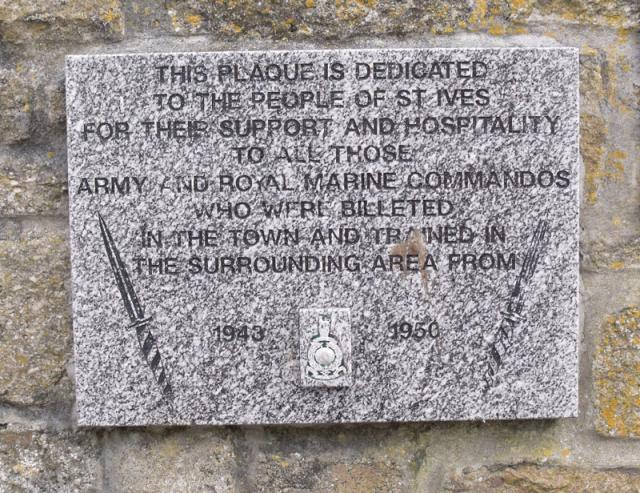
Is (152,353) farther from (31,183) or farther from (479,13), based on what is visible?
(479,13)

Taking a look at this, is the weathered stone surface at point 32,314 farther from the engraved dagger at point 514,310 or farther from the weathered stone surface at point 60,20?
the engraved dagger at point 514,310

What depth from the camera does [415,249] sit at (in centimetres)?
190

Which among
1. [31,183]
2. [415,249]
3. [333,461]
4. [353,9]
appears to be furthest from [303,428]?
[353,9]

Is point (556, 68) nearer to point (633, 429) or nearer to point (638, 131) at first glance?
point (638, 131)

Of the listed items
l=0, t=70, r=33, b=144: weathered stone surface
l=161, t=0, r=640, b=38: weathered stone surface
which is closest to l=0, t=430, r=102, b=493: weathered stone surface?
l=0, t=70, r=33, b=144: weathered stone surface

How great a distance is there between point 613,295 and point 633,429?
0.32m

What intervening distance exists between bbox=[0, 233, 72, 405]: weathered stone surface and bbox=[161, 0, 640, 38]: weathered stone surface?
688 mm

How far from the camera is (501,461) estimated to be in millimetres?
1977

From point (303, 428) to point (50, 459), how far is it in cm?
61

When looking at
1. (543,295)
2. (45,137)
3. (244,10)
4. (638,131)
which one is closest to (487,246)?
(543,295)

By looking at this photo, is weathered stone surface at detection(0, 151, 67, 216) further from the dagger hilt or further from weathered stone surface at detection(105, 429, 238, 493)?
weathered stone surface at detection(105, 429, 238, 493)

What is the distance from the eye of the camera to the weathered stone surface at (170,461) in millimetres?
1981

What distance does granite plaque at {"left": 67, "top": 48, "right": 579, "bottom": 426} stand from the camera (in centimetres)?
189

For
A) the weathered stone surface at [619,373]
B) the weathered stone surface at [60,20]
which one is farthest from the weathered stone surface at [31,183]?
the weathered stone surface at [619,373]
